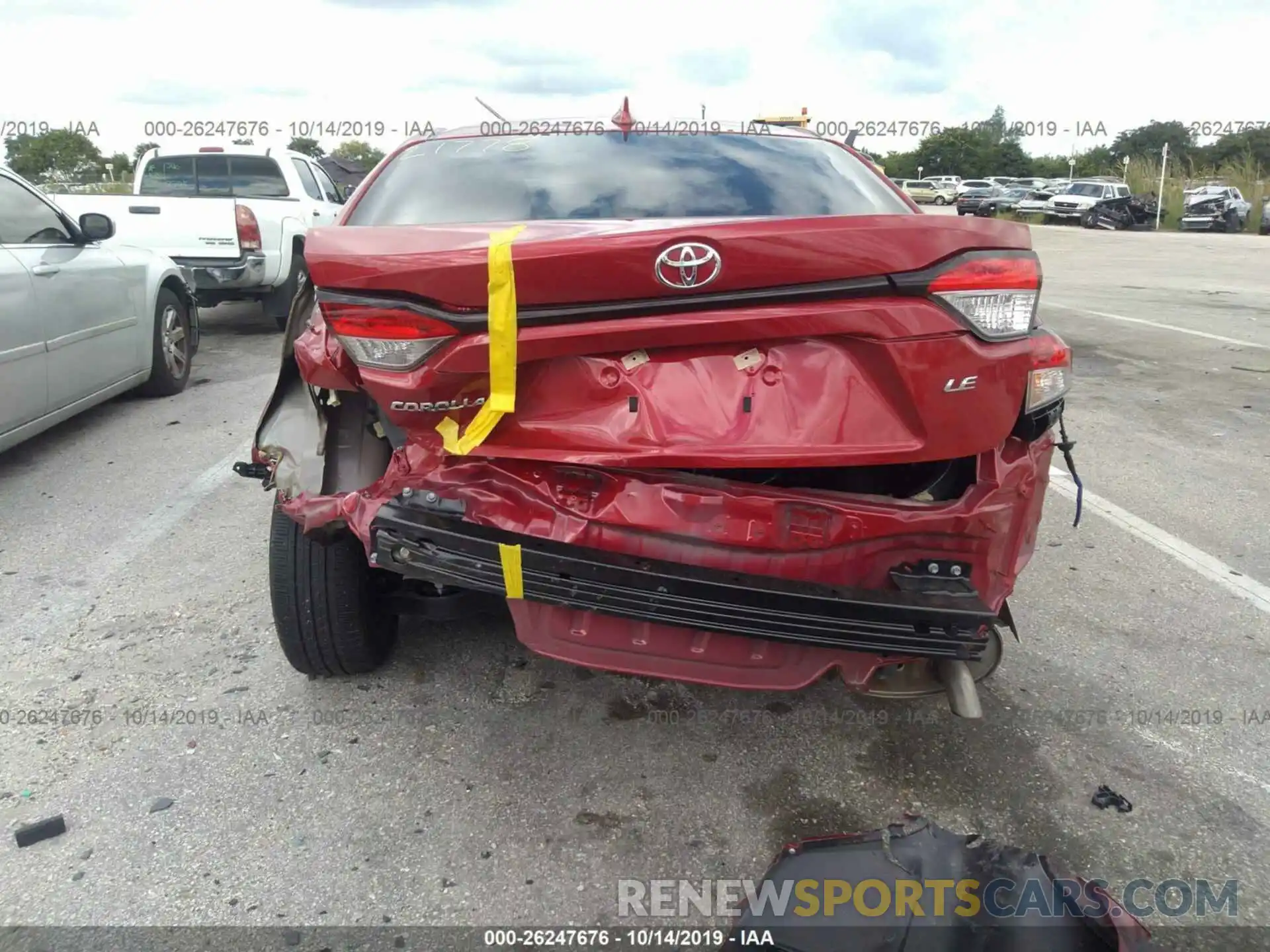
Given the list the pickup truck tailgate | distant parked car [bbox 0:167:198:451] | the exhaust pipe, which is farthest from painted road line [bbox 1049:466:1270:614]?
the pickup truck tailgate

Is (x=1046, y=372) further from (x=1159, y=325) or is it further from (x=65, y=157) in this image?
(x=65, y=157)

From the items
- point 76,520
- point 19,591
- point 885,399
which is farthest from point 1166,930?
point 76,520

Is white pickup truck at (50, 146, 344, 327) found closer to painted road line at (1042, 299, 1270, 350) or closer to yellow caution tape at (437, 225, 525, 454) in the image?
yellow caution tape at (437, 225, 525, 454)

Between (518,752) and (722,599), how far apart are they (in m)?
0.95

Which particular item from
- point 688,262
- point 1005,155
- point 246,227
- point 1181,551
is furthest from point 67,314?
point 1005,155

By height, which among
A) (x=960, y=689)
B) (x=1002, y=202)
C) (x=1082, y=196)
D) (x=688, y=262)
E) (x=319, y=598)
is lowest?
(x=960, y=689)

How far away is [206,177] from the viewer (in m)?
9.11

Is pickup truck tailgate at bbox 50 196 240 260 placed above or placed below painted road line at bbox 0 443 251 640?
above

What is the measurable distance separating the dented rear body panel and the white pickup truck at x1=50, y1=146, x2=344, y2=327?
21.4ft

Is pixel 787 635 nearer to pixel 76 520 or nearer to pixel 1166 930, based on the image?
pixel 1166 930

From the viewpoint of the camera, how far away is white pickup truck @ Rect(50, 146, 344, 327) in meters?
8.34

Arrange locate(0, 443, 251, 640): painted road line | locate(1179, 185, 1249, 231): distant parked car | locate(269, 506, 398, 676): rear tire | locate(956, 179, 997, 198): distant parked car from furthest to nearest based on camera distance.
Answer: locate(956, 179, 997, 198): distant parked car → locate(1179, 185, 1249, 231): distant parked car → locate(0, 443, 251, 640): painted road line → locate(269, 506, 398, 676): rear tire

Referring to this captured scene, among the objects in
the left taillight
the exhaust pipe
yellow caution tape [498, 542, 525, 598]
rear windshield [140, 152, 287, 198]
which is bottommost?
the exhaust pipe
